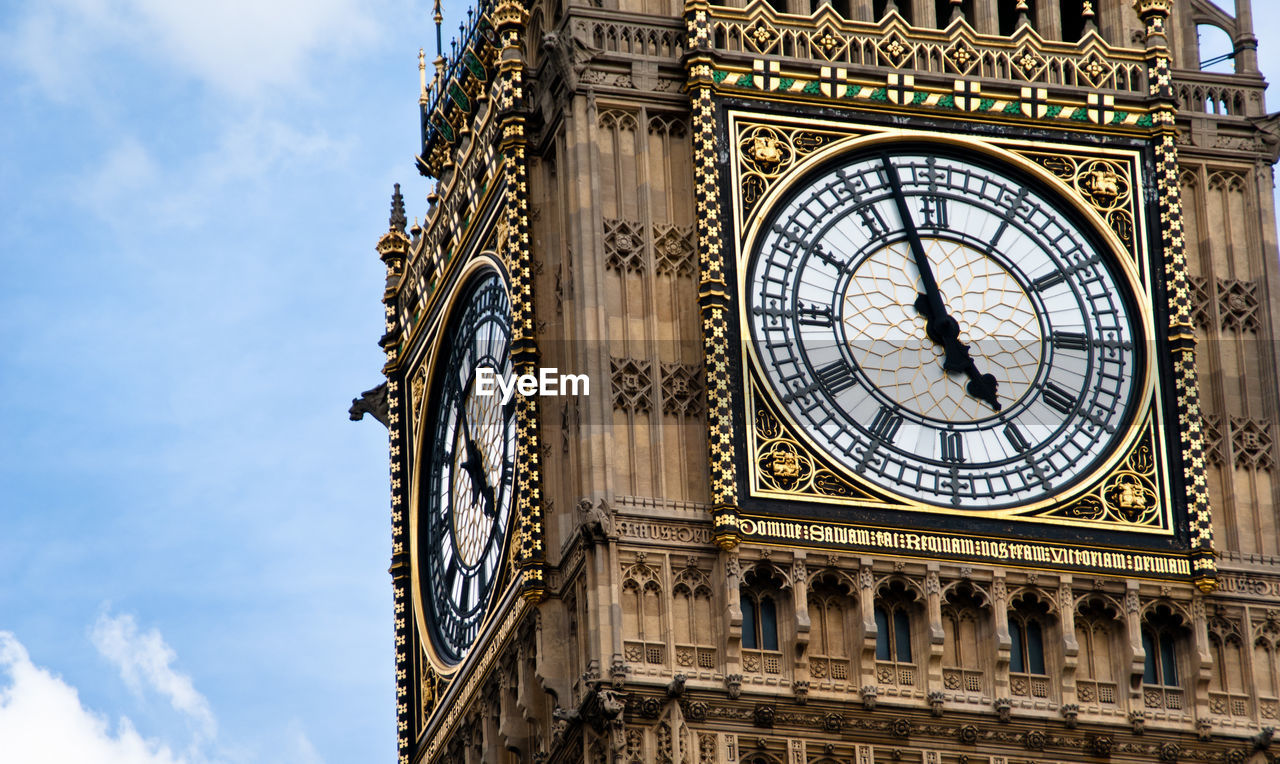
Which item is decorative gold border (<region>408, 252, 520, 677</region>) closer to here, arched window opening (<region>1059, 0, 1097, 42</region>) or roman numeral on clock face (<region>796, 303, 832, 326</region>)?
roman numeral on clock face (<region>796, 303, 832, 326</region>)

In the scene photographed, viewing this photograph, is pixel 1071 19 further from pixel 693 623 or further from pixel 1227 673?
pixel 693 623

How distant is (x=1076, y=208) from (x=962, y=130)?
145cm

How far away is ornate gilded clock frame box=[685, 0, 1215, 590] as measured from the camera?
158 ft

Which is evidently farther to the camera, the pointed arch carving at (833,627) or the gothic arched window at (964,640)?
the gothic arched window at (964,640)

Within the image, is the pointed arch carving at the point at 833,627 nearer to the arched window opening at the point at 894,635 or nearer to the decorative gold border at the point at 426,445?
the arched window opening at the point at 894,635

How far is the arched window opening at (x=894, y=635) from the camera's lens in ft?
155

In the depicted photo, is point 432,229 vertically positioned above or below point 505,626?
above

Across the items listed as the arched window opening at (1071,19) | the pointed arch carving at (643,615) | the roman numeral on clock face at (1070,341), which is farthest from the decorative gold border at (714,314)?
the arched window opening at (1071,19)

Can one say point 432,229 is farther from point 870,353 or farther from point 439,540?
point 870,353

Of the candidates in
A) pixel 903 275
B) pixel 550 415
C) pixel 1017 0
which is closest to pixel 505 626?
pixel 550 415

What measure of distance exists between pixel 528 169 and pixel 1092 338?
20.3 ft

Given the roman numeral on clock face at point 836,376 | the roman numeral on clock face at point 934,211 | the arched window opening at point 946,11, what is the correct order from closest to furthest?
the roman numeral on clock face at point 836,376 < the roman numeral on clock face at point 934,211 < the arched window opening at point 946,11

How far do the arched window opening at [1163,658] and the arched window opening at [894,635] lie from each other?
94.7 inches

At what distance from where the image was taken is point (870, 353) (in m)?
48.9
